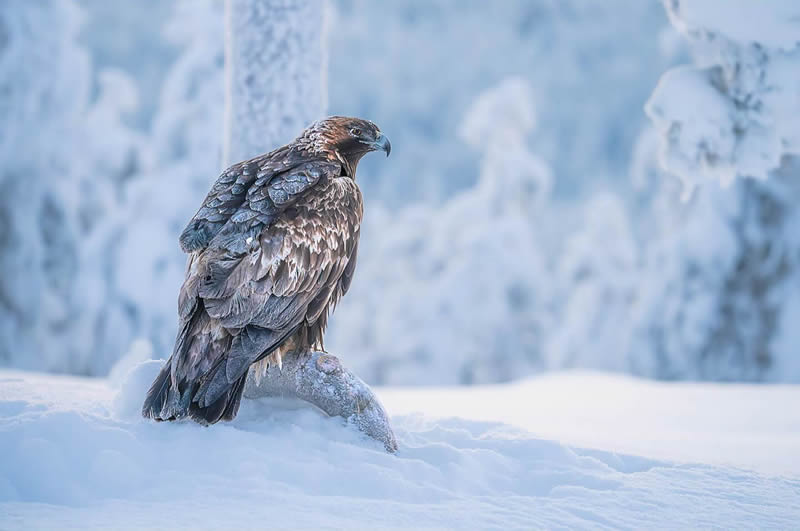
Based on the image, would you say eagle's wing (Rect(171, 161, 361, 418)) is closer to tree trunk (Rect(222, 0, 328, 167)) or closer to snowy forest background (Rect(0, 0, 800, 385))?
tree trunk (Rect(222, 0, 328, 167))

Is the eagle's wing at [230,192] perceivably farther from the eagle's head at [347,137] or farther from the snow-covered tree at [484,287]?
the snow-covered tree at [484,287]

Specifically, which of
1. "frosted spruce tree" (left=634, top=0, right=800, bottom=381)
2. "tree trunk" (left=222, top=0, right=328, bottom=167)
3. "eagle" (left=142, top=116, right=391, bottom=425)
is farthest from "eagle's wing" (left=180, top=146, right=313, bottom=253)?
"frosted spruce tree" (left=634, top=0, right=800, bottom=381)

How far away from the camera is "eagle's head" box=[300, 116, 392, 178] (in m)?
4.71

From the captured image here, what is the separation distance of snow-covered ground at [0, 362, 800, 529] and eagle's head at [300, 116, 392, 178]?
1487 mm

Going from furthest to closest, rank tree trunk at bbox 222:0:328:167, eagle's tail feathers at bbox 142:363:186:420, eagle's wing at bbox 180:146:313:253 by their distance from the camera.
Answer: tree trunk at bbox 222:0:328:167 < eagle's wing at bbox 180:146:313:253 < eagle's tail feathers at bbox 142:363:186:420

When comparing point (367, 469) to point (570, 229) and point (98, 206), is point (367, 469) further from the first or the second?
point (570, 229)

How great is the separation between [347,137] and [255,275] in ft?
4.03

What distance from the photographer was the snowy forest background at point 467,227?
699 cm

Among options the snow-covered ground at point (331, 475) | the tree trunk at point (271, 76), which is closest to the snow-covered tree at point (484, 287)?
the tree trunk at point (271, 76)

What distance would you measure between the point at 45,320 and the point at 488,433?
43.7 feet

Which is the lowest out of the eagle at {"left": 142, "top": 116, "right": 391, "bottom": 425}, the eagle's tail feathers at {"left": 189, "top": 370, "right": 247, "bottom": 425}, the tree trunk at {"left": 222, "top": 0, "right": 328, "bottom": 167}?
the eagle's tail feathers at {"left": 189, "top": 370, "right": 247, "bottom": 425}

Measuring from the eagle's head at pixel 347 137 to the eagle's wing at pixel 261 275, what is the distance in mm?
400

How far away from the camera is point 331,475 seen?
12.2 ft

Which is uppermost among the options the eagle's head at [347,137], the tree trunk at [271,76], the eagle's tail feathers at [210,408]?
the tree trunk at [271,76]
